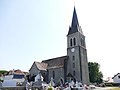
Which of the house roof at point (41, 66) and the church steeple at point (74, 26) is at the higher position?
the church steeple at point (74, 26)

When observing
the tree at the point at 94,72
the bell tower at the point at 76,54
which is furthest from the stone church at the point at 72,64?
the tree at the point at 94,72

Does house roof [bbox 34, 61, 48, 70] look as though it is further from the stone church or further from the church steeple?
the church steeple

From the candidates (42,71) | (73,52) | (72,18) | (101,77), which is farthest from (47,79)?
(101,77)

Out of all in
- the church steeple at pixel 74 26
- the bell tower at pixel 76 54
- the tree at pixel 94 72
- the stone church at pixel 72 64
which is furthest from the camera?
the tree at pixel 94 72

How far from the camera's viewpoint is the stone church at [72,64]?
1684 inches

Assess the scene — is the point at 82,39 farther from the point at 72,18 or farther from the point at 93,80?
the point at 93,80

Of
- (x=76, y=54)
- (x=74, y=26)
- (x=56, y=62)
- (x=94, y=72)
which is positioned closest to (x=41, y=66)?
(x=56, y=62)

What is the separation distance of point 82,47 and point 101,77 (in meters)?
22.2

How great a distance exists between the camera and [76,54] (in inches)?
1718

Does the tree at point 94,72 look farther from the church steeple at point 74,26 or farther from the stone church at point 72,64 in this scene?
the church steeple at point 74,26

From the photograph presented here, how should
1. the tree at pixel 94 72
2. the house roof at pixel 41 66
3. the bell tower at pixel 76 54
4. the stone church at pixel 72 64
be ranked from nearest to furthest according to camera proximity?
the bell tower at pixel 76 54 → the stone church at pixel 72 64 → the house roof at pixel 41 66 → the tree at pixel 94 72

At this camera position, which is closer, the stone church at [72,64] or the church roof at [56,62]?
the stone church at [72,64]

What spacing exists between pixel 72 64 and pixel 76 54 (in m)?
2.89

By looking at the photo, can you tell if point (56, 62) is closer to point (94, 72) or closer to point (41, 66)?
point (41, 66)
